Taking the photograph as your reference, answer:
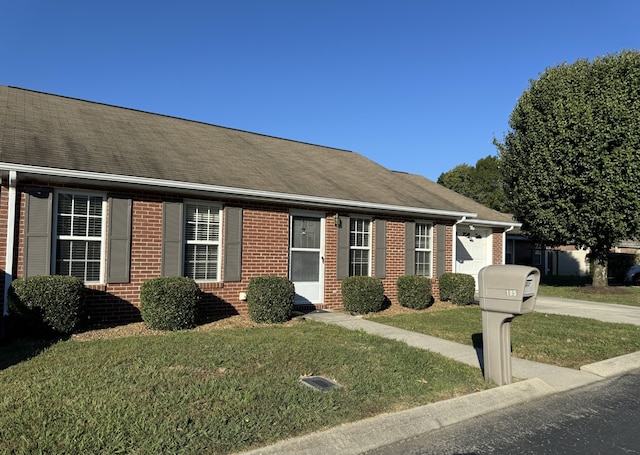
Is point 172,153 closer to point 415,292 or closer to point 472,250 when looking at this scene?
point 415,292

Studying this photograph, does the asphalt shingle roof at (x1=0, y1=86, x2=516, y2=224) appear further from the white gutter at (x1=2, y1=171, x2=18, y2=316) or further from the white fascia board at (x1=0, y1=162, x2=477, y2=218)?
the white gutter at (x1=2, y1=171, x2=18, y2=316)

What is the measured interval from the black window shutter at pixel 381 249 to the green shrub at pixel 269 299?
352cm

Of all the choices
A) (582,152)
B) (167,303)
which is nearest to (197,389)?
(167,303)

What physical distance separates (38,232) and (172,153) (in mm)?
3516

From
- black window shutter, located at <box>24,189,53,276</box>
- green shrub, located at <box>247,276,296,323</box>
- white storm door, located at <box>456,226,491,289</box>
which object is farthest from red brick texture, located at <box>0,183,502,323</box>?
white storm door, located at <box>456,226,491,289</box>

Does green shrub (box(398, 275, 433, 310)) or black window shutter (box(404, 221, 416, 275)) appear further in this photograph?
black window shutter (box(404, 221, 416, 275))

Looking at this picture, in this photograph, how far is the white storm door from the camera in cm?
1611

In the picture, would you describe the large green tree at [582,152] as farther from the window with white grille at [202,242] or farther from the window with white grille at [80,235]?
the window with white grille at [80,235]

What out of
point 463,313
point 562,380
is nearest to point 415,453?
point 562,380

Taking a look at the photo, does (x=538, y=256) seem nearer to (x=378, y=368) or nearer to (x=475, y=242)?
(x=475, y=242)

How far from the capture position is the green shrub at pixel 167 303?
7977 mm

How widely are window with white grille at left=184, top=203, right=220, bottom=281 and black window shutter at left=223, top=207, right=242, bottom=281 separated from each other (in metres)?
0.21

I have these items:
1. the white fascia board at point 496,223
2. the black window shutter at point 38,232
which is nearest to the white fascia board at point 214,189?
the black window shutter at point 38,232

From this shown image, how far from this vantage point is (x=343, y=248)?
1152 centimetres
